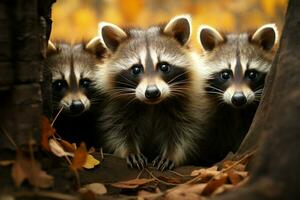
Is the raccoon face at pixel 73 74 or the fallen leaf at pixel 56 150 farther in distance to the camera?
the raccoon face at pixel 73 74

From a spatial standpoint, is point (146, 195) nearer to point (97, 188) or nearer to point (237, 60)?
point (97, 188)

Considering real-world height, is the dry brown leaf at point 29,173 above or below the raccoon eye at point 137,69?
below

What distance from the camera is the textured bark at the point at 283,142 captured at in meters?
2.27

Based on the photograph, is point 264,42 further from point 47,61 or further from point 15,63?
point 15,63

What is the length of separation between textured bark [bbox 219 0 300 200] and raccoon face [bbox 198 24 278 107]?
1378 mm

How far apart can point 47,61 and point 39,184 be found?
7.03ft

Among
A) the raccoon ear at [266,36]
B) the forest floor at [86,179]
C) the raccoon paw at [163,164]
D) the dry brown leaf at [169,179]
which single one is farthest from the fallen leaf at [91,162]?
the raccoon ear at [266,36]

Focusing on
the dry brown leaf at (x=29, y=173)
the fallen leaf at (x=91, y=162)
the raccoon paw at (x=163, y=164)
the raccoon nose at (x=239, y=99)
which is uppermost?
the raccoon nose at (x=239, y=99)

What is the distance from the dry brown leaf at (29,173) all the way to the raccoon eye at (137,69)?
5.87 feet

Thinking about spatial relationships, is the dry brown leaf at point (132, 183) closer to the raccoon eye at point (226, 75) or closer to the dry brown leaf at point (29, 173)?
the dry brown leaf at point (29, 173)

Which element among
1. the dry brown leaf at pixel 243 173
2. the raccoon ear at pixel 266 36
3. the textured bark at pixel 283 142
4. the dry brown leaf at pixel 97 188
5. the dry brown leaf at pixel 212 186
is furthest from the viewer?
the raccoon ear at pixel 266 36

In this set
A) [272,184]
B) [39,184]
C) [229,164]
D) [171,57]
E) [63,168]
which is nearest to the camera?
[272,184]

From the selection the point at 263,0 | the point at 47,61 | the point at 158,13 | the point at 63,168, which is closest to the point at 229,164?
the point at 63,168

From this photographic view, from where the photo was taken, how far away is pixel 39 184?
3.10m
